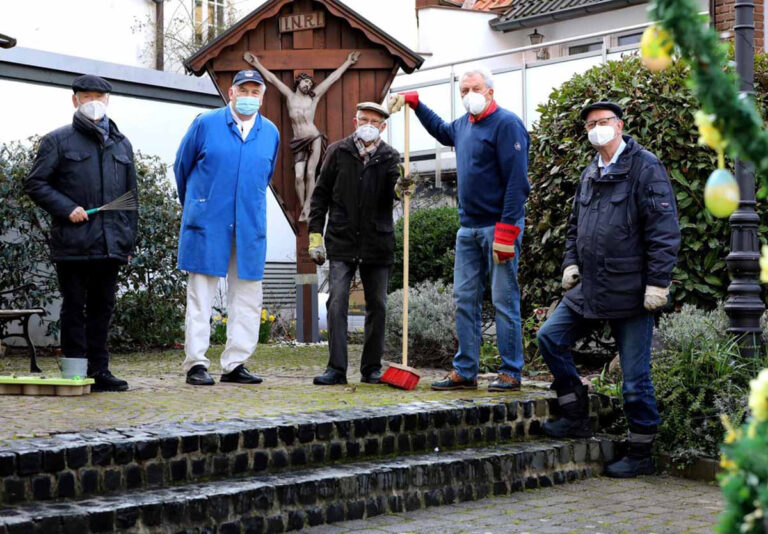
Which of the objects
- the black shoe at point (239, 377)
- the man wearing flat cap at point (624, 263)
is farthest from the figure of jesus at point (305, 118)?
the man wearing flat cap at point (624, 263)

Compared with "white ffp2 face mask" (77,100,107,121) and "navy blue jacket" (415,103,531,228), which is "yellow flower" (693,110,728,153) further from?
"white ffp2 face mask" (77,100,107,121)

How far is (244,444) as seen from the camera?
548cm

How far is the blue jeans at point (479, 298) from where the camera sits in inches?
287

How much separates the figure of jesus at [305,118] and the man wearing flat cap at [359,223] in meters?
2.87

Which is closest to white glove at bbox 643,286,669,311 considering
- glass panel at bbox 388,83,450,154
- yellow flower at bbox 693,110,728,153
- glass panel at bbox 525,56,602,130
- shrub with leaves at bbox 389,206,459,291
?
yellow flower at bbox 693,110,728,153

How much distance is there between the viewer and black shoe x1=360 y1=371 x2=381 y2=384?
26.0ft

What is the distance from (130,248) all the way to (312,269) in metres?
4.11

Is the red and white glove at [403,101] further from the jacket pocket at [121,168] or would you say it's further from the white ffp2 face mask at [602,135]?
the jacket pocket at [121,168]

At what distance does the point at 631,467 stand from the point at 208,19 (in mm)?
18739

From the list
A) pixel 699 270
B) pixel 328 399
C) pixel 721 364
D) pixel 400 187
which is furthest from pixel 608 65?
pixel 328 399

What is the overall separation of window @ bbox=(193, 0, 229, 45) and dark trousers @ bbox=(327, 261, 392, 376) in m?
16.0

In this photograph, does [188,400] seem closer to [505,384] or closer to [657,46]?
[505,384]

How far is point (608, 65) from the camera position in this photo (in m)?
9.36

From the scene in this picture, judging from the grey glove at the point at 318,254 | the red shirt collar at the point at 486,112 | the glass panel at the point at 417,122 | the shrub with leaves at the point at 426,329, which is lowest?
the shrub with leaves at the point at 426,329
